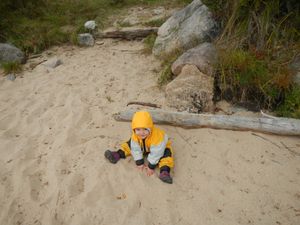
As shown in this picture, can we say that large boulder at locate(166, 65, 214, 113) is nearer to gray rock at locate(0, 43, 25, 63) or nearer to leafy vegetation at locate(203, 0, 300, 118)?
leafy vegetation at locate(203, 0, 300, 118)

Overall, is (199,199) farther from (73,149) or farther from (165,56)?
(165,56)

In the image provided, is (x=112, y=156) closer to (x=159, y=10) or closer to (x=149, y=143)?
(x=149, y=143)

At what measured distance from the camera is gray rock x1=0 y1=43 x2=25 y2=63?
5.92 m

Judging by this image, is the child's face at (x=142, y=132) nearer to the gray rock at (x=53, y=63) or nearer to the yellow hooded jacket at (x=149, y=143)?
the yellow hooded jacket at (x=149, y=143)

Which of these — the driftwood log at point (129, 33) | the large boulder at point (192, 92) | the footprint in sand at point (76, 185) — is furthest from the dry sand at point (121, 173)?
the driftwood log at point (129, 33)

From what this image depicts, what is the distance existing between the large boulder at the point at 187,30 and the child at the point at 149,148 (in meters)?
2.35

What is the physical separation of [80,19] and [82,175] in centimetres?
490

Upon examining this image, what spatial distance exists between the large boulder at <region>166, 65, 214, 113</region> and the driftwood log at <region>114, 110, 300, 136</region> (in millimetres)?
324

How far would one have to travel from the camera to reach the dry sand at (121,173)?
2.94m

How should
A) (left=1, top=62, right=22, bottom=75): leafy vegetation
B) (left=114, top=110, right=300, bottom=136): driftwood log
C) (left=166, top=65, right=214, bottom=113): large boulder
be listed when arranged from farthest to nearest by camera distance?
(left=1, top=62, right=22, bottom=75): leafy vegetation < (left=166, top=65, right=214, bottom=113): large boulder < (left=114, top=110, right=300, bottom=136): driftwood log

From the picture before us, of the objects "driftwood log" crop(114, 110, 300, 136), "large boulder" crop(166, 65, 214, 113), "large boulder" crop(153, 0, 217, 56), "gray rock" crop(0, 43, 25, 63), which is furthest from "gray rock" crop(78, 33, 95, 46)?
"driftwood log" crop(114, 110, 300, 136)

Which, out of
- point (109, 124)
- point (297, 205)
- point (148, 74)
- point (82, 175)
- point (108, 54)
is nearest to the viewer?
point (297, 205)

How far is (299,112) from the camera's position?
12.3 ft

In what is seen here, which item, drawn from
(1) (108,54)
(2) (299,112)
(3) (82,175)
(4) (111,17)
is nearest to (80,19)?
(4) (111,17)
